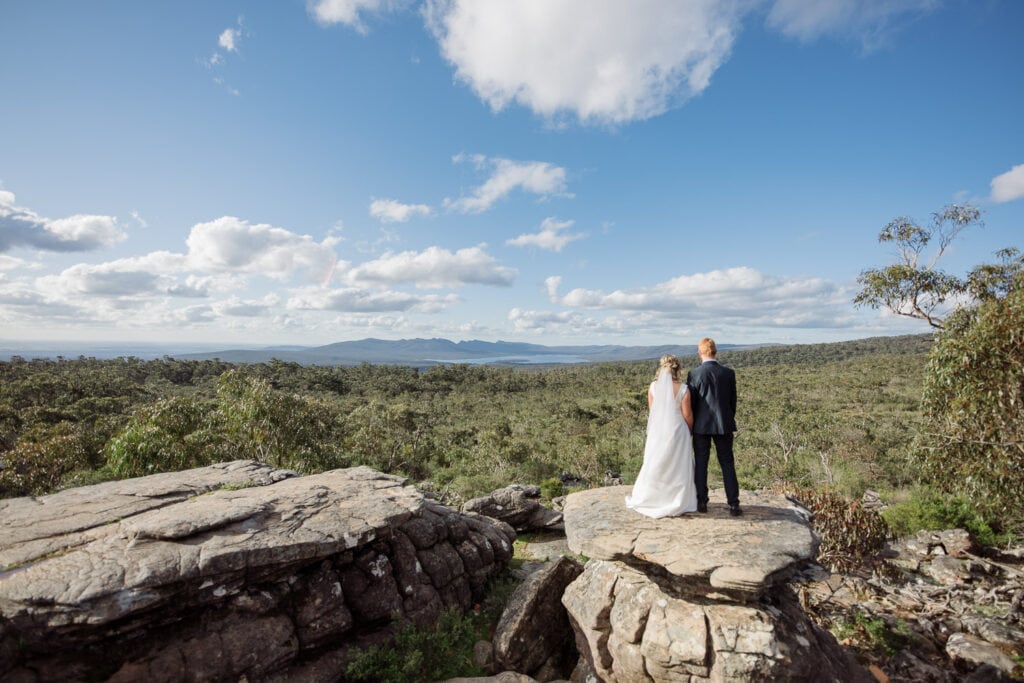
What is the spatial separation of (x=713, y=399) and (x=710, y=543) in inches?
96.0

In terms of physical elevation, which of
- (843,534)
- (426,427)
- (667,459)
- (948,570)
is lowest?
(426,427)

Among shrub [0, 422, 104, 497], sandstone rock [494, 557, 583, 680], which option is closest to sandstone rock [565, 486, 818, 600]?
sandstone rock [494, 557, 583, 680]

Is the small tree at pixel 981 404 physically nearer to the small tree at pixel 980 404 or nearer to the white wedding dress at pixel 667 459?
the small tree at pixel 980 404

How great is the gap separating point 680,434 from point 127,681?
10.2m

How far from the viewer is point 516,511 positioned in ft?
59.0

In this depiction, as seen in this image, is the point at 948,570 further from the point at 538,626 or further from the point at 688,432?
the point at 538,626

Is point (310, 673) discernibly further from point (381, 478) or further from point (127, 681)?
point (381, 478)

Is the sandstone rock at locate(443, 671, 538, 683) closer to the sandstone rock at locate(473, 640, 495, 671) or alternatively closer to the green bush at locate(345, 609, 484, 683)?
the green bush at locate(345, 609, 484, 683)

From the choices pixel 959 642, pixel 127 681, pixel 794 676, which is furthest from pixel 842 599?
pixel 127 681

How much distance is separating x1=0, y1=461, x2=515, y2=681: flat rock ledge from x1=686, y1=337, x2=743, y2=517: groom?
6761 mm

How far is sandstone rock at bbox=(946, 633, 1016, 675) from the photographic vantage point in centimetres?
975

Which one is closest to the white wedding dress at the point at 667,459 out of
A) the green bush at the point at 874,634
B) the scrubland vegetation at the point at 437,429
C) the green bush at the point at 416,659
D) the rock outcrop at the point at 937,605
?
the rock outcrop at the point at 937,605

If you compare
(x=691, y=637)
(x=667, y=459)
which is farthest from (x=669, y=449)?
(x=691, y=637)

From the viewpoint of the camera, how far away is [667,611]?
739cm
